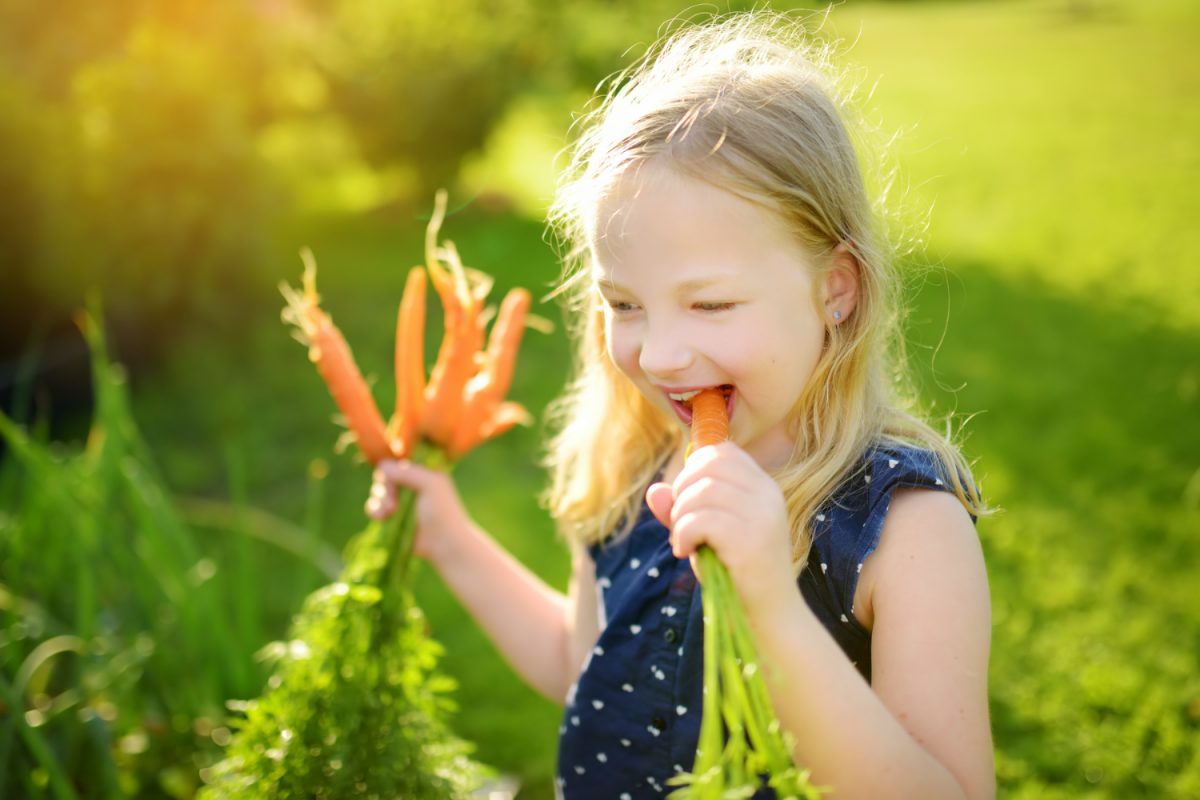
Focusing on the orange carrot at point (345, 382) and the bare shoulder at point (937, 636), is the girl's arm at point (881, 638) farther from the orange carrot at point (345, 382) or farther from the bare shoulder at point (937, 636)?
the orange carrot at point (345, 382)

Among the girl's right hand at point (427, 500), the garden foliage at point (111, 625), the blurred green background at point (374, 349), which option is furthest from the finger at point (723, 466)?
the garden foliage at point (111, 625)

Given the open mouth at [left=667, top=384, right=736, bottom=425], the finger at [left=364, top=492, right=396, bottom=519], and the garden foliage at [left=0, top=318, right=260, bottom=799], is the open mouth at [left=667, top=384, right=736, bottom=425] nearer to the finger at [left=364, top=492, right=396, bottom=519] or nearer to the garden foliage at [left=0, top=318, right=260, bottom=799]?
the finger at [left=364, top=492, right=396, bottom=519]

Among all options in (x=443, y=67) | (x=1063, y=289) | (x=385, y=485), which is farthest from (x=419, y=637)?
(x=443, y=67)

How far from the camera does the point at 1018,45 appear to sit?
13.5m

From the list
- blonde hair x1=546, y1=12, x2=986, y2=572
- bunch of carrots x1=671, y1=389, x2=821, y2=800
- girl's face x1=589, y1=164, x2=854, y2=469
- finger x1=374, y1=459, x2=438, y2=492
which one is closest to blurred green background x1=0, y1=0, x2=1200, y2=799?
blonde hair x1=546, y1=12, x2=986, y2=572

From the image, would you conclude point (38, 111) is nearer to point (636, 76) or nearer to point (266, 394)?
point (266, 394)

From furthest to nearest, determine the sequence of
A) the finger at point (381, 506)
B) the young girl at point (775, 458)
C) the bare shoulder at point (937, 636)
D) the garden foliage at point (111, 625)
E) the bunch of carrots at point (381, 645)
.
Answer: the garden foliage at point (111, 625) < the finger at point (381, 506) < the bunch of carrots at point (381, 645) < the bare shoulder at point (937, 636) < the young girl at point (775, 458)

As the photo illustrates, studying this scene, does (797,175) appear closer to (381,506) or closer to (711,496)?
(711,496)

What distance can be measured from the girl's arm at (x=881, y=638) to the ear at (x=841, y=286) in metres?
0.27

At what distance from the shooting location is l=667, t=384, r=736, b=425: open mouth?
1108 mm

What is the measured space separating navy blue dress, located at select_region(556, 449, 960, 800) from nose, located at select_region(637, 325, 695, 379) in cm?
Answer: 30

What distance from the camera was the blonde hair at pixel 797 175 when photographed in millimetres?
1080

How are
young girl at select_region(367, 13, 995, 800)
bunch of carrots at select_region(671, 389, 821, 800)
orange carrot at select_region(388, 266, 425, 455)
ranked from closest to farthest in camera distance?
bunch of carrots at select_region(671, 389, 821, 800) → young girl at select_region(367, 13, 995, 800) → orange carrot at select_region(388, 266, 425, 455)

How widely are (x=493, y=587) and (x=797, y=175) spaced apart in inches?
37.7
